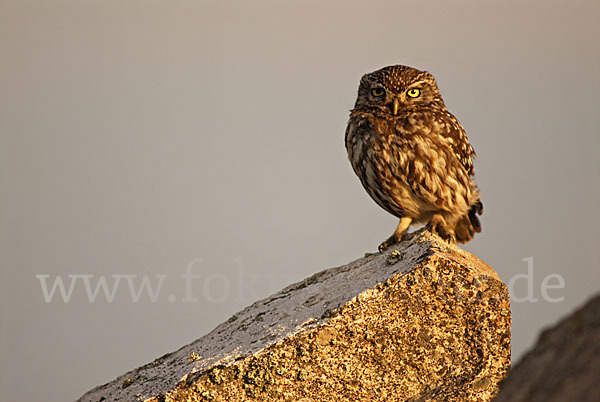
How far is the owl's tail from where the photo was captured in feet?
19.9

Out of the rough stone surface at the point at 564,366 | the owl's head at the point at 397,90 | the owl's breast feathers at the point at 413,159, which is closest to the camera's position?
the rough stone surface at the point at 564,366

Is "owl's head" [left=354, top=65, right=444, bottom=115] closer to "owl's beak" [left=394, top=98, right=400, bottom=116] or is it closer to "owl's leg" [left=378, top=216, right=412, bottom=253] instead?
"owl's beak" [left=394, top=98, right=400, bottom=116]

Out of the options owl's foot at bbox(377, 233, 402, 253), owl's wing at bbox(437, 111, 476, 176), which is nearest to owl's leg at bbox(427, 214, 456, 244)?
owl's foot at bbox(377, 233, 402, 253)

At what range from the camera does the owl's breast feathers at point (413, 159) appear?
5.44 metres

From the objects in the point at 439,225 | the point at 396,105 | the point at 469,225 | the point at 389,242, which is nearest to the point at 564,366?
the point at 389,242

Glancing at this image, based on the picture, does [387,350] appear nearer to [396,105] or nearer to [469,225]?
[396,105]

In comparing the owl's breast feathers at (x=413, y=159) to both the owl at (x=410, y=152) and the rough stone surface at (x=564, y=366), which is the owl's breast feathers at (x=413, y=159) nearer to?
the owl at (x=410, y=152)

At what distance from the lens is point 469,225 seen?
6109mm

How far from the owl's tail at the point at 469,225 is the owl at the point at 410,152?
0.07 metres

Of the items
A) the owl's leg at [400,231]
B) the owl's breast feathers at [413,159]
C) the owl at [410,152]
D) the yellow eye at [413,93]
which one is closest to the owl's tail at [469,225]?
the owl at [410,152]

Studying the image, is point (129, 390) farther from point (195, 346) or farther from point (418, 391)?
point (418, 391)

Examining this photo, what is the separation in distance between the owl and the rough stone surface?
3211mm

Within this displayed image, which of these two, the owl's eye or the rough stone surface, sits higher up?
the owl's eye

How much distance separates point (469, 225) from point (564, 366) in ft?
14.1
